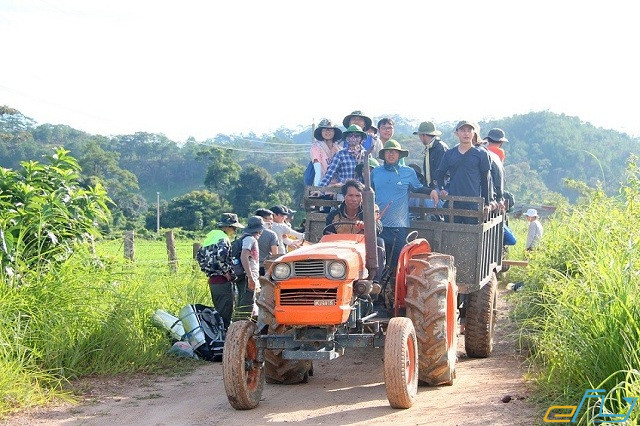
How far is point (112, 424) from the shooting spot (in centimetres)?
764

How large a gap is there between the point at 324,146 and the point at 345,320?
4.77 meters

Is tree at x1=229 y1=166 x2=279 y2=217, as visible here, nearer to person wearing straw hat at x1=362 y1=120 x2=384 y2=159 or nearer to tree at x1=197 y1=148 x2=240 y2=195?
tree at x1=197 y1=148 x2=240 y2=195

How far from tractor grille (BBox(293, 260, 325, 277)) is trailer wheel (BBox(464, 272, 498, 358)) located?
3.30 metres

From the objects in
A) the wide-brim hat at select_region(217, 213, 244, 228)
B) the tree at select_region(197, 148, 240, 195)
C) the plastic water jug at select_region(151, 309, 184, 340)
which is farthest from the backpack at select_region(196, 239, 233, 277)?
the tree at select_region(197, 148, 240, 195)

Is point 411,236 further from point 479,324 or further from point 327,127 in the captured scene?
point 327,127

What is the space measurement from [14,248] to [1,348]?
1.59 meters

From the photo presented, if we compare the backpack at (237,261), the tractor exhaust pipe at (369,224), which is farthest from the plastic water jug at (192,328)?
the tractor exhaust pipe at (369,224)

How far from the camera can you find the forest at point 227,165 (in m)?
45.7

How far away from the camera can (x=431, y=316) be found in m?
8.34

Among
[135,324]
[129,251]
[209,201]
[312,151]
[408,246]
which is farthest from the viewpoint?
[209,201]

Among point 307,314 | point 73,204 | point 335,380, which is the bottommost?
point 335,380

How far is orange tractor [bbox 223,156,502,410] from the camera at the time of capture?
777cm

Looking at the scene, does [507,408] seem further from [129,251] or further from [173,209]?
[173,209]

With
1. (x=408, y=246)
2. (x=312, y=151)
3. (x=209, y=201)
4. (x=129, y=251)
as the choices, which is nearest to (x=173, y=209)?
(x=209, y=201)
